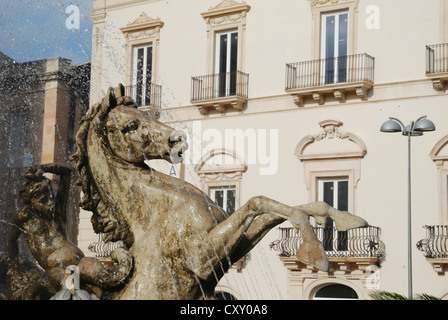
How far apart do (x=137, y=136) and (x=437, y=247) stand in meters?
14.1

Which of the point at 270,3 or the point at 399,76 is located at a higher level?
the point at 270,3

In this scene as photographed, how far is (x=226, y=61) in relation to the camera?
21828 mm

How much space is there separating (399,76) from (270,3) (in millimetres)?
4014

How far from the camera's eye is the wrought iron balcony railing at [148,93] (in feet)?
72.6

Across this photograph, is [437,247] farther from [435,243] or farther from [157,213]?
[157,213]

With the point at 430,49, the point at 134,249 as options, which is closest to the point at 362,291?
the point at 430,49

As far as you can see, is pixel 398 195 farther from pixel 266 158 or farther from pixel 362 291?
pixel 266 158

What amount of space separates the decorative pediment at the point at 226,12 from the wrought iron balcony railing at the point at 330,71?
220 centimetres

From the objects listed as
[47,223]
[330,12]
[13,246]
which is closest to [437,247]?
[330,12]

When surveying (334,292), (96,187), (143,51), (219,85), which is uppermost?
(143,51)

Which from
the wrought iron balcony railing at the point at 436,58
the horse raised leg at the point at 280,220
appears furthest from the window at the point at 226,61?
the horse raised leg at the point at 280,220

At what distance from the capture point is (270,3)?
69.6 feet

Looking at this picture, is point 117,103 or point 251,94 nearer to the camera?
point 117,103
